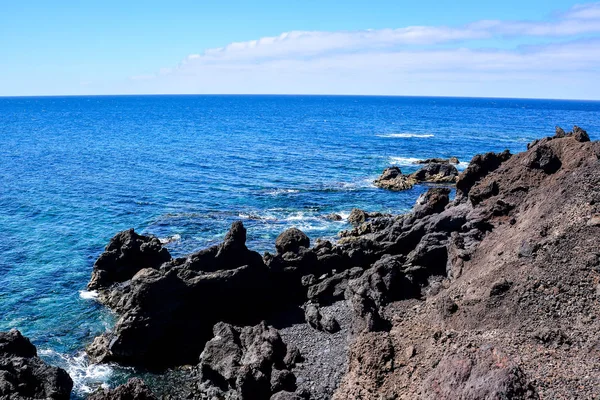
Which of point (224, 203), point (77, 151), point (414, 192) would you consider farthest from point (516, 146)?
point (77, 151)

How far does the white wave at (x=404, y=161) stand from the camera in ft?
331

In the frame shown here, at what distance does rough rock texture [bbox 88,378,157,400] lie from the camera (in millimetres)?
21406

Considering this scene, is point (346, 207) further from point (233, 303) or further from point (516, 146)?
point (516, 146)

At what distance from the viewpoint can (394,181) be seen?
8175cm

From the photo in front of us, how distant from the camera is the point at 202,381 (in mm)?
29297

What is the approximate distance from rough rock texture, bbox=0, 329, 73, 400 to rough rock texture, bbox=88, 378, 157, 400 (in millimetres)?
5686

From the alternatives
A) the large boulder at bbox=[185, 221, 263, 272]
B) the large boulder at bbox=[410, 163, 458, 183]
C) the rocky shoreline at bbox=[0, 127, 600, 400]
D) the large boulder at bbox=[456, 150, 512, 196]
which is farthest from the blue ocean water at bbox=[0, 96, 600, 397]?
the large boulder at bbox=[456, 150, 512, 196]

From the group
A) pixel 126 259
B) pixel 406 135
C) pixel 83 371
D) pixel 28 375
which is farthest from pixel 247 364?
pixel 406 135

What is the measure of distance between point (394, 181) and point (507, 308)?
181ft

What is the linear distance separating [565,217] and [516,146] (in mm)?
96675

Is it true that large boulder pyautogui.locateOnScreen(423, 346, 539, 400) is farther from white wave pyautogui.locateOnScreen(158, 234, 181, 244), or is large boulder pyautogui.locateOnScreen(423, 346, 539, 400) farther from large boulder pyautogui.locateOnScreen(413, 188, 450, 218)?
white wave pyautogui.locateOnScreen(158, 234, 181, 244)

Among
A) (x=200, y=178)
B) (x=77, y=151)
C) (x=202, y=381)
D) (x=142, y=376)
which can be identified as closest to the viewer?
(x=202, y=381)

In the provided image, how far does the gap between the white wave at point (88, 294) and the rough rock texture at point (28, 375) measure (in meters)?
13.9

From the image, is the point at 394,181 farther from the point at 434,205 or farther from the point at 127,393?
the point at 127,393
